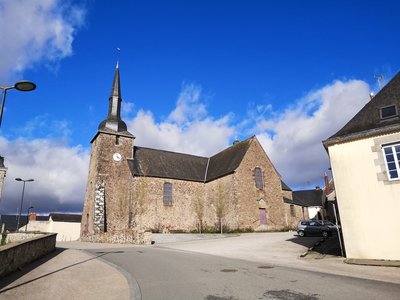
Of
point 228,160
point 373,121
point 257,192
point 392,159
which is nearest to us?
point 392,159

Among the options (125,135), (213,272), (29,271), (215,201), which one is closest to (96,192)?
(125,135)

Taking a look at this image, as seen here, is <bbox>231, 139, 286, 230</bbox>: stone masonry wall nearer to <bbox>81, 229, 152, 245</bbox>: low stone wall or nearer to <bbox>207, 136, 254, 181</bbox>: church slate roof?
<bbox>207, 136, 254, 181</bbox>: church slate roof

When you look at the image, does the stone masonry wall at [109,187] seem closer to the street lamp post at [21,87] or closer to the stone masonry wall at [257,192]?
the stone masonry wall at [257,192]

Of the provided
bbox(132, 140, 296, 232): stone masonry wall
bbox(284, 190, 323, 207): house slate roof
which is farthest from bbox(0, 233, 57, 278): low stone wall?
bbox(284, 190, 323, 207): house slate roof

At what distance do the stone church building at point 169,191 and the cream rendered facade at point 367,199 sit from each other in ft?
55.6

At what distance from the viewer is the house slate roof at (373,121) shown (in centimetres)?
1095

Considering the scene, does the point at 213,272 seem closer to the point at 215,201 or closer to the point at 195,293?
the point at 195,293

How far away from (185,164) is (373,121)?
81.2ft

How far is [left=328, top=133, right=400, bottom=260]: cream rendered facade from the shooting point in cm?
1023

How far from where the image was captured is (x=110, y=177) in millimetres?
29047

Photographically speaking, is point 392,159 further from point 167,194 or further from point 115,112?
point 115,112

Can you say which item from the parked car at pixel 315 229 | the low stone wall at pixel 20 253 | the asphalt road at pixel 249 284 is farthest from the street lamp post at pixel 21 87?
the parked car at pixel 315 229

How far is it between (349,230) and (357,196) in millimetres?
1257

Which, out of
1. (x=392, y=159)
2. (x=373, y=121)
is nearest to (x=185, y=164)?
(x=373, y=121)
